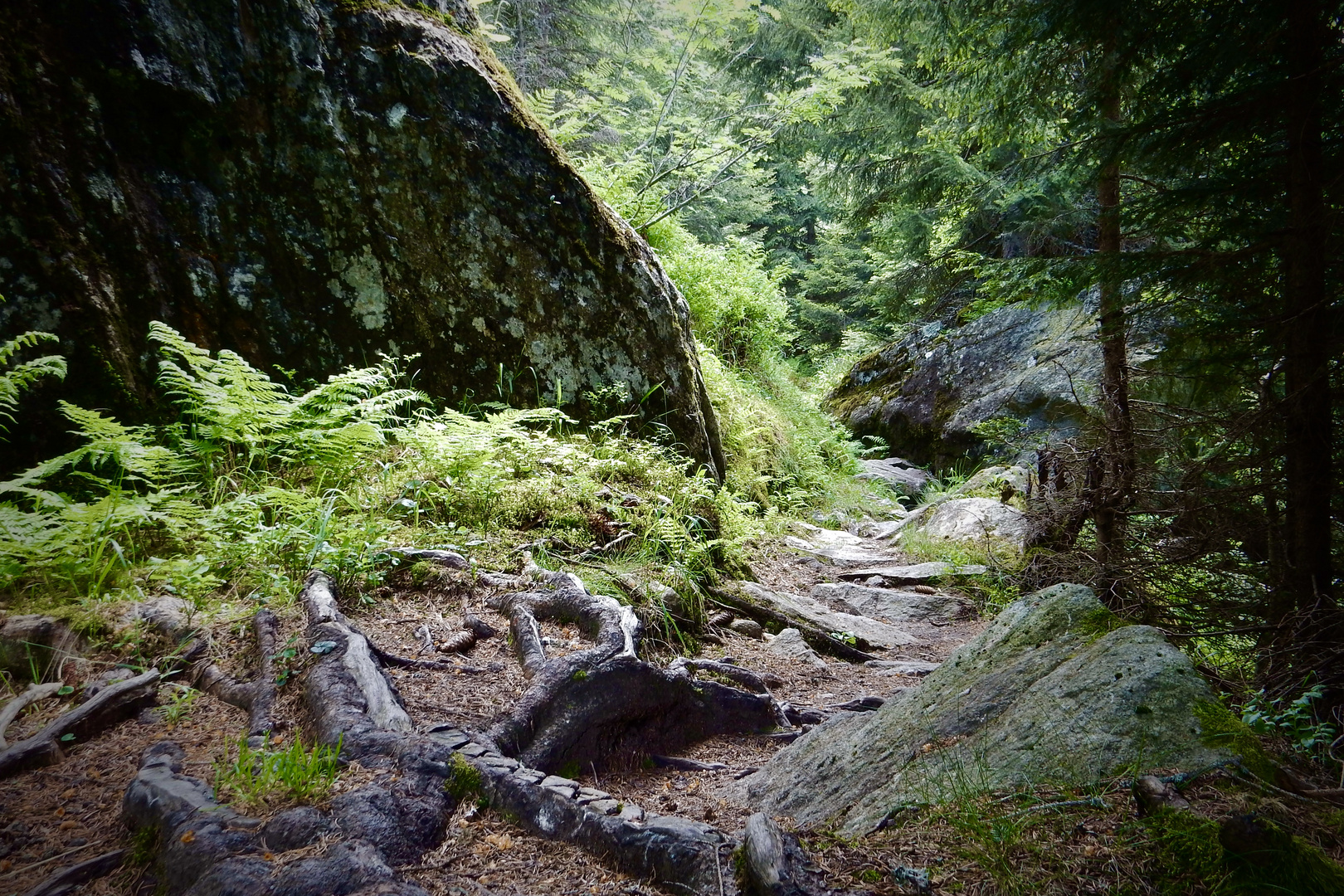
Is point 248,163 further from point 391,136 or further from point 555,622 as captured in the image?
point 555,622

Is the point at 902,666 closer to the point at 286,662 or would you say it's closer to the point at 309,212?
the point at 286,662

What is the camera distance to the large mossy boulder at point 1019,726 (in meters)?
1.93

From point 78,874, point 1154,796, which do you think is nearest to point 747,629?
point 1154,796

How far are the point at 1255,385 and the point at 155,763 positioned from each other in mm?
5561

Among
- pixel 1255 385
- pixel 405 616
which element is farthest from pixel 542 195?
pixel 1255 385

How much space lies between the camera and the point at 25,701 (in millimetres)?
2422

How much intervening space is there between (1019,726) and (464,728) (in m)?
2.04

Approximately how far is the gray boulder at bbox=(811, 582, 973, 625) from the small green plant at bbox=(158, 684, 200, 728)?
5.14 metres

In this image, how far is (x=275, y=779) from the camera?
2000 millimetres

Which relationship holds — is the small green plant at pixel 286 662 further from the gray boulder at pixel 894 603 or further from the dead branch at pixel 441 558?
the gray boulder at pixel 894 603

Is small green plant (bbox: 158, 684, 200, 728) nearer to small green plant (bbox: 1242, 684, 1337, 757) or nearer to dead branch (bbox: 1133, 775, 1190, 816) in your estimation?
dead branch (bbox: 1133, 775, 1190, 816)

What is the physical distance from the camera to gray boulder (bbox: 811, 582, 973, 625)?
6.31 meters

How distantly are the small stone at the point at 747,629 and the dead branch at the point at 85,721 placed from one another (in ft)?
11.3

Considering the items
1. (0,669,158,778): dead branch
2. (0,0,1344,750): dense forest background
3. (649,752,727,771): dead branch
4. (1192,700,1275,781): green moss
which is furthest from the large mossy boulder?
(0,669,158,778): dead branch
